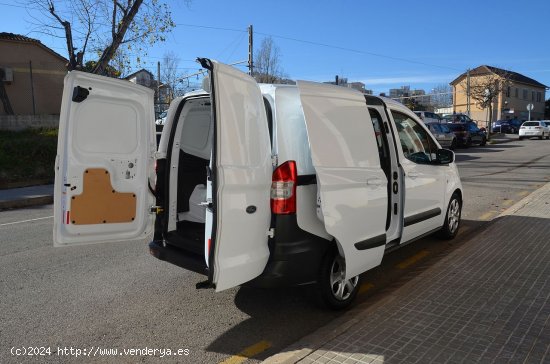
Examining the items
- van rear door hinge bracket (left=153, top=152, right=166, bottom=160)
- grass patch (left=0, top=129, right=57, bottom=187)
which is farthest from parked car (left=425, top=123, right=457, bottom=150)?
van rear door hinge bracket (left=153, top=152, right=166, bottom=160)

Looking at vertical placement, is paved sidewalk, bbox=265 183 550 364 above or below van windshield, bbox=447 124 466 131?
below

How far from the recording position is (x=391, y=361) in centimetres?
308

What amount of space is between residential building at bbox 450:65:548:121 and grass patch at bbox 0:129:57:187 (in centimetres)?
5902

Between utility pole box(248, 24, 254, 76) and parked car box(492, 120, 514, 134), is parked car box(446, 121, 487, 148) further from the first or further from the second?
parked car box(492, 120, 514, 134)

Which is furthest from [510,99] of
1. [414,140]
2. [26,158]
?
[414,140]

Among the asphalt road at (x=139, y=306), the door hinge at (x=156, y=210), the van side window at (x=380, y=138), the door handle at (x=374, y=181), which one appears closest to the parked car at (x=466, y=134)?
the asphalt road at (x=139, y=306)

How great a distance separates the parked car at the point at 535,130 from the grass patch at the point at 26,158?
35.6 metres

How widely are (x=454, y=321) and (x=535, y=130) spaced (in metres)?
39.7

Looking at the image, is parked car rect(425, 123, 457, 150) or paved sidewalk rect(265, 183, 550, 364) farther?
parked car rect(425, 123, 457, 150)

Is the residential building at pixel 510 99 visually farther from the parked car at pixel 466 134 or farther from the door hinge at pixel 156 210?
the door hinge at pixel 156 210

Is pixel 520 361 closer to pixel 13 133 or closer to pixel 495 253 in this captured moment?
pixel 495 253

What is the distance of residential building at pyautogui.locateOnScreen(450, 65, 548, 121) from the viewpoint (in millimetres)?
68625

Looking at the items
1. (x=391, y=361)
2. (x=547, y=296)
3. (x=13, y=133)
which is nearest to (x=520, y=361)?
(x=391, y=361)

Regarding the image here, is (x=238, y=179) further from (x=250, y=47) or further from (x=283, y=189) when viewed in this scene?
(x=250, y=47)
